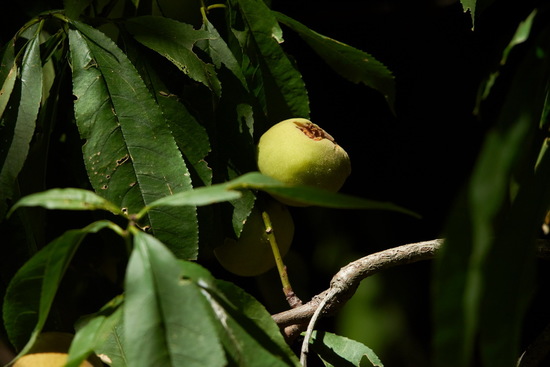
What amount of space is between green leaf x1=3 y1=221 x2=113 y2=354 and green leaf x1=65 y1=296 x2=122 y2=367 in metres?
0.04

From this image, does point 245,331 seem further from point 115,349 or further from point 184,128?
point 184,128

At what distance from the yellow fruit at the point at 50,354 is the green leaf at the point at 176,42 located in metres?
0.34

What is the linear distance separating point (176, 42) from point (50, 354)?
1.29 feet

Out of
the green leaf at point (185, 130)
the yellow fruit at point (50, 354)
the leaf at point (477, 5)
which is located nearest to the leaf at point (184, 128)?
the green leaf at point (185, 130)

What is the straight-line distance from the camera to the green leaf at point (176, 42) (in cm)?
91

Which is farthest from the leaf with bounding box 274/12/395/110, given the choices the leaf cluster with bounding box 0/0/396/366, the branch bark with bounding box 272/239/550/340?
the branch bark with bounding box 272/239/550/340

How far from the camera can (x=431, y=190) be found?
1.42 metres

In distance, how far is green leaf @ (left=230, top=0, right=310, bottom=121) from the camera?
100 cm

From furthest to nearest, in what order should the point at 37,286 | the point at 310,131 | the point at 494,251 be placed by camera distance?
1. the point at 310,131
2. the point at 37,286
3. the point at 494,251

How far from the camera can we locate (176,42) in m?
0.93

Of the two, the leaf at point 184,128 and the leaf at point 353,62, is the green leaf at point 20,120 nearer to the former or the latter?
the leaf at point 184,128

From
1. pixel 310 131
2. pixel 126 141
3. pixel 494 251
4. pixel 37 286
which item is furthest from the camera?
pixel 310 131

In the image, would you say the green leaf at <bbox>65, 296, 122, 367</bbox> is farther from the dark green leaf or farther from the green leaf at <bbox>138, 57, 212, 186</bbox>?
the dark green leaf

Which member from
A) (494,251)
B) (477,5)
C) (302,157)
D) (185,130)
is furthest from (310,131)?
(494,251)
